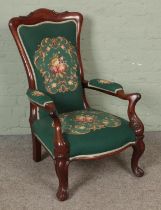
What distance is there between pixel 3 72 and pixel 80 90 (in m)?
0.66

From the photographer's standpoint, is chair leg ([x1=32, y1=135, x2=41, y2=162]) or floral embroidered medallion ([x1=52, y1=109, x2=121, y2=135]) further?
chair leg ([x1=32, y1=135, x2=41, y2=162])

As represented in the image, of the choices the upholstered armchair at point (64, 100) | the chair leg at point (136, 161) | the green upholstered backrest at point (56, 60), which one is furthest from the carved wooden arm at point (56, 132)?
the chair leg at point (136, 161)

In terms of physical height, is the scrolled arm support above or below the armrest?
below

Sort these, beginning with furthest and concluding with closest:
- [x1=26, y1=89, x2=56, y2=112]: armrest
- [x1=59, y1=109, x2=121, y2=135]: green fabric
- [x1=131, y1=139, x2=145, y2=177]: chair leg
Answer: [x1=131, y1=139, x2=145, y2=177]: chair leg
[x1=59, y1=109, x2=121, y2=135]: green fabric
[x1=26, y1=89, x2=56, y2=112]: armrest

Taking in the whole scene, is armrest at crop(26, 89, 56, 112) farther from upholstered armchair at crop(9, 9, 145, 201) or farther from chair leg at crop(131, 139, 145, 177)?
chair leg at crop(131, 139, 145, 177)

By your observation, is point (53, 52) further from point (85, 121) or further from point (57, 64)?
point (85, 121)

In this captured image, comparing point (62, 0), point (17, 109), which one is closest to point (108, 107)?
point (17, 109)

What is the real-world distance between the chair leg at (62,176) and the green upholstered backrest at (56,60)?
0.45 meters

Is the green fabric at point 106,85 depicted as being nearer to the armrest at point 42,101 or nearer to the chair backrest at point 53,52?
the chair backrest at point 53,52

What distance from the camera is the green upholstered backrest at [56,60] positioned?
6.75ft

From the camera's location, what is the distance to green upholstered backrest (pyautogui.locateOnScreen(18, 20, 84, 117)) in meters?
2.06

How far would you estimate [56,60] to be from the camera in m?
2.10

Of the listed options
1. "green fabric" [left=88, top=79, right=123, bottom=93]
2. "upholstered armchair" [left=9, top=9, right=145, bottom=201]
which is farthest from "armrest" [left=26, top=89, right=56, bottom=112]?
"green fabric" [left=88, top=79, right=123, bottom=93]

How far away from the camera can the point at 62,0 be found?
Answer: 2.31 meters
